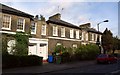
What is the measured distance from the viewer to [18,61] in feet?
66.1

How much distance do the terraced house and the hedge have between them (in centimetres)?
313

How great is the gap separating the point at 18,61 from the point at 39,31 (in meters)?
8.34

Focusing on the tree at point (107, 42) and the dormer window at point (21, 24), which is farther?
the tree at point (107, 42)

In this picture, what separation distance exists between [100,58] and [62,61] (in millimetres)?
5462

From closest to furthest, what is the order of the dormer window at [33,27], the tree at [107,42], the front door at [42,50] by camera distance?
1. the dormer window at [33,27]
2. the front door at [42,50]
3. the tree at [107,42]

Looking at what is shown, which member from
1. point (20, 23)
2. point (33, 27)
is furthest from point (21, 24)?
point (33, 27)

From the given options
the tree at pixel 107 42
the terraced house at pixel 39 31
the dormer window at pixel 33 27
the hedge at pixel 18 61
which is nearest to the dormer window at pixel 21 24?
the terraced house at pixel 39 31

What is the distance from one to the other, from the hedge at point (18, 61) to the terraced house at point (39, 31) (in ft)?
10.3

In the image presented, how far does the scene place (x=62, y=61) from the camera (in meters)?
26.1

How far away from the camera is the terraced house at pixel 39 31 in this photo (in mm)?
23406

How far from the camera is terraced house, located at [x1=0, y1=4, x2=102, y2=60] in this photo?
2341 centimetres

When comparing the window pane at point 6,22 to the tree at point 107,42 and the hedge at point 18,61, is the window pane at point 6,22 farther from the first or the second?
the tree at point 107,42

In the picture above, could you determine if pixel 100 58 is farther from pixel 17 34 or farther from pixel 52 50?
pixel 17 34

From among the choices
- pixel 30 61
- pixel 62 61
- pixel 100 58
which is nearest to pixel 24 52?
pixel 30 61
